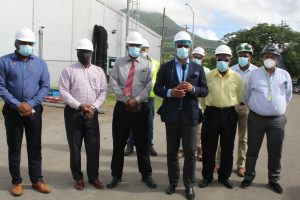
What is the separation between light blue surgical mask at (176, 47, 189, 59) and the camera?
548cm

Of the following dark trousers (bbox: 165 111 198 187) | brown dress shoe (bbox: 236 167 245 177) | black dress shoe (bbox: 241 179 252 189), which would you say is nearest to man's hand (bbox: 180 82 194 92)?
dark trousers (bbox: 165 111 198 187)

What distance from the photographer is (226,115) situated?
5879mm

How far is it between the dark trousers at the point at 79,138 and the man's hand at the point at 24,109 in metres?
0.67

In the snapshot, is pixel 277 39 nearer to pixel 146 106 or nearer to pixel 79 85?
pixel 146 106

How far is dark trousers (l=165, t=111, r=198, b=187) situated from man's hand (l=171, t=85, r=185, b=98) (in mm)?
343

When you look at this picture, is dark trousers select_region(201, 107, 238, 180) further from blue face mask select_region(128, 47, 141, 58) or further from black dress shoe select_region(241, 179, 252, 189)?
blue face mask select_region(128, 47, 141, 58)

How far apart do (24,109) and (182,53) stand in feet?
7.60

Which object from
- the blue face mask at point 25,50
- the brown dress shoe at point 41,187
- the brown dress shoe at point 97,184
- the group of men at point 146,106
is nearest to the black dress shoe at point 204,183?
the group of men at point 146,106

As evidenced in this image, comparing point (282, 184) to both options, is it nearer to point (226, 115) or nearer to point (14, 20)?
point (226, 115)

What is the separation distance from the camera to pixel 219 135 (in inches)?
242

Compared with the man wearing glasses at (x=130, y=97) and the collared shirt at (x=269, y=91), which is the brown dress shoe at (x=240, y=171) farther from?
the man wearing glasses at (x=130, y=97)

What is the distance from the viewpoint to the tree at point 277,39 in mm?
53519

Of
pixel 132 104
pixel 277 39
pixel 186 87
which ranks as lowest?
pixel 132 104

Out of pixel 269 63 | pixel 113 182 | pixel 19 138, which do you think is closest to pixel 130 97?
pixel 113 182
